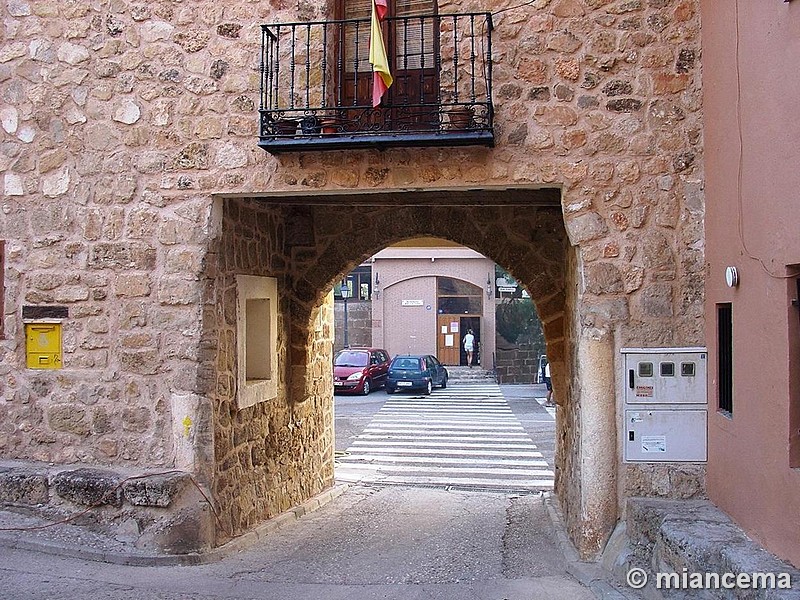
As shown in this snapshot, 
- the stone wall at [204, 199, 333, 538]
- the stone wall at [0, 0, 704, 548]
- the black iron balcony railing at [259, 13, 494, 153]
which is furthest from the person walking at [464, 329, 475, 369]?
the black iron balcony railing at [259, 13, 494, 153]

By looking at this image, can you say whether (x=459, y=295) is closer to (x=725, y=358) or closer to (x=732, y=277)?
(x=725, y=358)

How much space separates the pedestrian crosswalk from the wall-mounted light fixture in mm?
6407

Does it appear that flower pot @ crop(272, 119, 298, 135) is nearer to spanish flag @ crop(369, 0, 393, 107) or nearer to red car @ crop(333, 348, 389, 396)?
spanish flag @ crop(369, 0, 393, 107)

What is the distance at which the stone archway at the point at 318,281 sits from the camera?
5984mm

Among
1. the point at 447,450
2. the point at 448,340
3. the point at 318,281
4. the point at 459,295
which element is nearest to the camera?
the point at 318,281

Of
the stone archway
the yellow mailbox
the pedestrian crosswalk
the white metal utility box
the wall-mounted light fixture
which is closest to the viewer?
the wall-mounted light fixture

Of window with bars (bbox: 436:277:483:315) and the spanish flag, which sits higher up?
the spanish flag

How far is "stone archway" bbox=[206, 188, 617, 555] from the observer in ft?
19.6

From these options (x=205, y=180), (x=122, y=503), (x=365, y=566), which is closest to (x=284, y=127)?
(x=205, y=180)

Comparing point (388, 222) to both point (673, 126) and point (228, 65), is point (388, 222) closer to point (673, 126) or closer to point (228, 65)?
point (228, 65)

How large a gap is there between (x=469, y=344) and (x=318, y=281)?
18.4 meters

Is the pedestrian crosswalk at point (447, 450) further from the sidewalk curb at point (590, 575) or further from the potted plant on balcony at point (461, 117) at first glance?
the potted plant on balcony at point (461, 117)

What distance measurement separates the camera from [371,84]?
18.8ft

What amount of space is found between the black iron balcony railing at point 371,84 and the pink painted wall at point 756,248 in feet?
4.47
